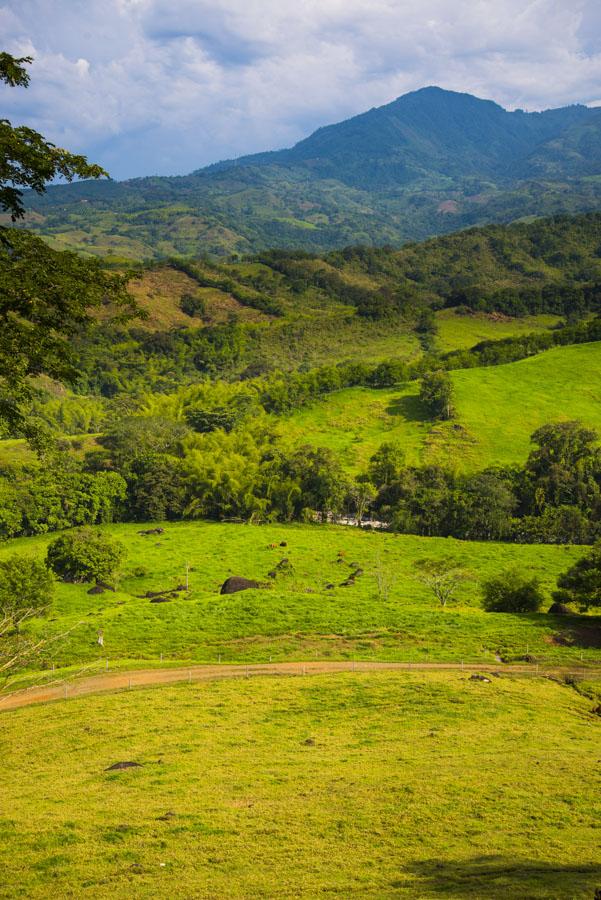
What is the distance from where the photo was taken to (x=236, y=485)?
99.2 metres

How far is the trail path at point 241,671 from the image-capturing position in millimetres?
38500

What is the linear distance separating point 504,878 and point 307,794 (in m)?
7.91

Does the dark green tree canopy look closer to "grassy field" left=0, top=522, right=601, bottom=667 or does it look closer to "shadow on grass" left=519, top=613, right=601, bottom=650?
"grassy field" left=0, top=522, right=601, bottom=667

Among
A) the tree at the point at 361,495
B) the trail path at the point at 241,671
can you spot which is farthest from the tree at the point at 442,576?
the tree at the point at 361,495

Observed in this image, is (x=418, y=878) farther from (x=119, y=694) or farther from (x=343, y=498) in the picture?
(x=343, y=498)

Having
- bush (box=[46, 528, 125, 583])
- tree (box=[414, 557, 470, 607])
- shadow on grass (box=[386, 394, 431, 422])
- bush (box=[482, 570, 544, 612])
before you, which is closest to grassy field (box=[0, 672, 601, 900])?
bush (box=[482, 570, 544, 612])

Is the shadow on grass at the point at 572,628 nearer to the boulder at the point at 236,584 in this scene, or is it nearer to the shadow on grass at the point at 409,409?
the boulder at the point at 236,584

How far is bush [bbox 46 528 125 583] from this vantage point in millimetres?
69438

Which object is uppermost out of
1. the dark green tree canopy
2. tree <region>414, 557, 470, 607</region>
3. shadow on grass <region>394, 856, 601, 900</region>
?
the dark green tree canopy

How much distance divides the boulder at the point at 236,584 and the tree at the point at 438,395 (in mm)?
71813

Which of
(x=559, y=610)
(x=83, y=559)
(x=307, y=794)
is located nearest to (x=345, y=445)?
(x=83, y=559)

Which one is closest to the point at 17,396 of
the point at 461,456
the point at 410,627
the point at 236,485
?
the point at 410,627

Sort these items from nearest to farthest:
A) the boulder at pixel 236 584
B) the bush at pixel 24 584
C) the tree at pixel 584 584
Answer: the tree at pixel 584 584
the bush at pixel 24 584
the boulder at pixel 236 584

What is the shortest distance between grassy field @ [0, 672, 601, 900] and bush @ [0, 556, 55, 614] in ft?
62.0
